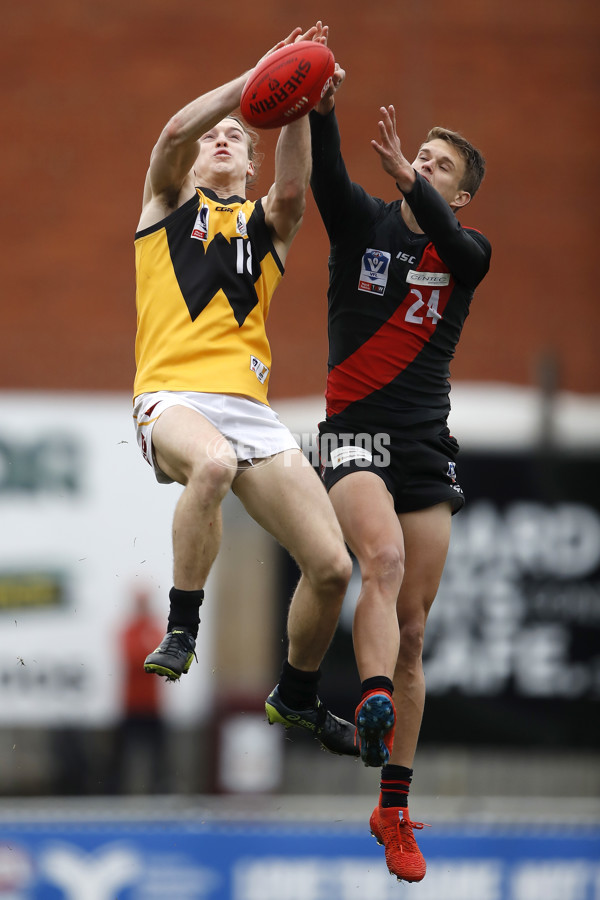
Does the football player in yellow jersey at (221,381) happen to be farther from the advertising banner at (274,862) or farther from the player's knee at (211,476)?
the advertising banner at (274,862)

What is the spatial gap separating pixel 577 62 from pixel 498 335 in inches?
152

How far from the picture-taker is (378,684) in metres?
6.04

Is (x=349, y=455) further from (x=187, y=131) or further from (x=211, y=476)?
(x=187, y=131)

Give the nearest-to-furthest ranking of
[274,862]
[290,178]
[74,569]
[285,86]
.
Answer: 1. [285,86]
2. [290,178]
3. [274,862]
4. [74,569]

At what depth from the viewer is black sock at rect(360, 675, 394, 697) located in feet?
19.8

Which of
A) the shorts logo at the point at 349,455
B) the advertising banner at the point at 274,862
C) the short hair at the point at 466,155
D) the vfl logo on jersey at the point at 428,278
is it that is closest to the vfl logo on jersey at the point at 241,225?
the vfl logo on jersey at the point at 428,278

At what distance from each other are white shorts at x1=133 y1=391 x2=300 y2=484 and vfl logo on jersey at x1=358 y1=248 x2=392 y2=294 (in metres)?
0.86

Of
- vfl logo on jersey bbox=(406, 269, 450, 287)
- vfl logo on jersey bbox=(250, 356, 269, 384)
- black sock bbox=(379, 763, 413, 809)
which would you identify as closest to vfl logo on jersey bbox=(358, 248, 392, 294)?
vfl logo on jersey bbox=(406, 269, 450, 287)

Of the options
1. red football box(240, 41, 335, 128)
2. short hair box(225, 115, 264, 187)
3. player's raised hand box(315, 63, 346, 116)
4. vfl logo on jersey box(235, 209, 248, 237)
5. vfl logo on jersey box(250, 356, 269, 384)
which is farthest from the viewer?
short hair box(225, 115, 264, 187)

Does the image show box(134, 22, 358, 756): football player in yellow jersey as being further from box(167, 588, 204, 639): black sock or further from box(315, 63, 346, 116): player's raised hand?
box(315, 63, 346, 116): player's raised hand

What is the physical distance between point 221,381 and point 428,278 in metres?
1.18

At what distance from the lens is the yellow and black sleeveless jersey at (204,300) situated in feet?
21.1

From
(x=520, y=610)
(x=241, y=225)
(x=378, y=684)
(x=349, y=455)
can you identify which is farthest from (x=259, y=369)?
(x=520, y=610)

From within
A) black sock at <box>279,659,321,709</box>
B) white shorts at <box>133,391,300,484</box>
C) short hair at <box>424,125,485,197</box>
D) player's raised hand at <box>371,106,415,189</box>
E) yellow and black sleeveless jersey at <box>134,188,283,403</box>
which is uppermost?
short hair at <box>424,125,485,197</box>
